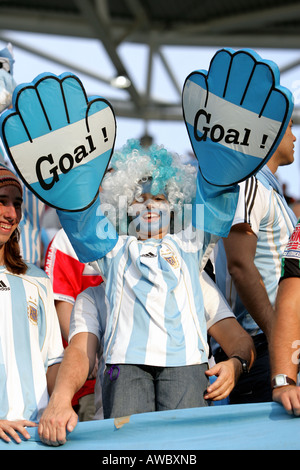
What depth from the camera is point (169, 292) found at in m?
2.41

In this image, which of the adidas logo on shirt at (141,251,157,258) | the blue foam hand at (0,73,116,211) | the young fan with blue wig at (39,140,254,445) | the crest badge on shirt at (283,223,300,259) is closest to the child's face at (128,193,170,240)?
the young fan with blue wig at (39,140,254,445)

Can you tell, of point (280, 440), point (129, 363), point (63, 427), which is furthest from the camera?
point (129, 363)

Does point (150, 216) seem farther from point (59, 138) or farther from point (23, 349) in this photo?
point (23, 349)

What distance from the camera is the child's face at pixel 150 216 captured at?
8.60 feet

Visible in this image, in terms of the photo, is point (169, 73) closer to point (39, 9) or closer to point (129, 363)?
point (39, 9)

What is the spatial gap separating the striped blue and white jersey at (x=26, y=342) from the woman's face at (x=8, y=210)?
16cm

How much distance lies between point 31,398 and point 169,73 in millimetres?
7607

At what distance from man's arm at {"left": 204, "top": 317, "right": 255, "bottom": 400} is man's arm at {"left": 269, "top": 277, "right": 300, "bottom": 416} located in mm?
213

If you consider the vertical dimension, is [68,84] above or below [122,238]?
above

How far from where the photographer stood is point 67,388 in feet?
7.47

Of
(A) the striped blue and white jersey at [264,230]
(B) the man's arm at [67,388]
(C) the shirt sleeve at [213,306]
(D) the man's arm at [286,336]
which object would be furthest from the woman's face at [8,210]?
(D) the man's arm at [286,336]

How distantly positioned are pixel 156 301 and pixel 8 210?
2.72ft

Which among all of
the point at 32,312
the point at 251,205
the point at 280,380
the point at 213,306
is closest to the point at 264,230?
the point at 251,205

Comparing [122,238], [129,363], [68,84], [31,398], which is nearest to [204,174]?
[122,238]
